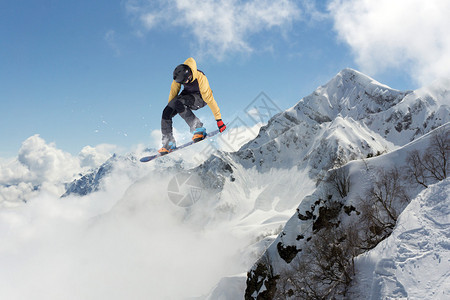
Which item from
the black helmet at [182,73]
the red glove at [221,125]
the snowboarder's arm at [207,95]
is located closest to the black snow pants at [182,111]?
the snowboarder's arm at [207,95]

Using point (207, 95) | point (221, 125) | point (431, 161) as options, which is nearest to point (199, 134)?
point (221, 125)

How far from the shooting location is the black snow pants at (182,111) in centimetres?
1359

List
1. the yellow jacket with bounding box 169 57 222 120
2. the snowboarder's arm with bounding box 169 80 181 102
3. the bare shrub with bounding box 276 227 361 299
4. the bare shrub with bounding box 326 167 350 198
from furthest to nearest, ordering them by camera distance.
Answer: the bare shrub with bounding box 326 167 350 198 → the bare shrub with bounding box 276 227 361 299 → the snowboarder's arm with bounding box 169 80 181 102 → the yellow jacket with bounding box 169 57 222 120

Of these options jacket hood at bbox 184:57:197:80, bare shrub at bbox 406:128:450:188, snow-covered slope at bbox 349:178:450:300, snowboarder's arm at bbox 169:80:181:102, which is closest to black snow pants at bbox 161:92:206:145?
snowboarder's arm at bbox 169:80:181:102

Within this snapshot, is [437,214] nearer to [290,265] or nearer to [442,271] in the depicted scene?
[442,271]

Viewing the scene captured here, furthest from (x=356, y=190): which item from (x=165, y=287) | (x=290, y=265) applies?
(x=165, y=287)

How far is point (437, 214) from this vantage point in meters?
18.5

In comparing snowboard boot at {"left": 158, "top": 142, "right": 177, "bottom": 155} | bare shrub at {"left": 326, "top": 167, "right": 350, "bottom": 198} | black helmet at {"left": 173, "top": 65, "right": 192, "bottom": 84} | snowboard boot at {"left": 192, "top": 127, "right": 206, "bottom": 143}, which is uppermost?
black helmet at {"left": 173, "top": 65, "right": 192, "bottom": 84}

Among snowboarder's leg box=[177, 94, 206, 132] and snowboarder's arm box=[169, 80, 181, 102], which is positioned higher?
snowboarder's arm box=[169, 80, 181, 102]

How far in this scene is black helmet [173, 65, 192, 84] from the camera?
10.7 meters

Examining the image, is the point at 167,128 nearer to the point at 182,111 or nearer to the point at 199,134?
the point at 182,111

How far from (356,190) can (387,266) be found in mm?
20981

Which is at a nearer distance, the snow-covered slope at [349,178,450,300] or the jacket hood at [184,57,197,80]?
the jacket hood at [184,57,197,80]

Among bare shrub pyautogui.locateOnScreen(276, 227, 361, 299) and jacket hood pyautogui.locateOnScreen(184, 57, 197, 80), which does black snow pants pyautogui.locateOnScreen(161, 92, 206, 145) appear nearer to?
jacket hood pyautogui.locateOnScreen(184, 57, 197, 80)
